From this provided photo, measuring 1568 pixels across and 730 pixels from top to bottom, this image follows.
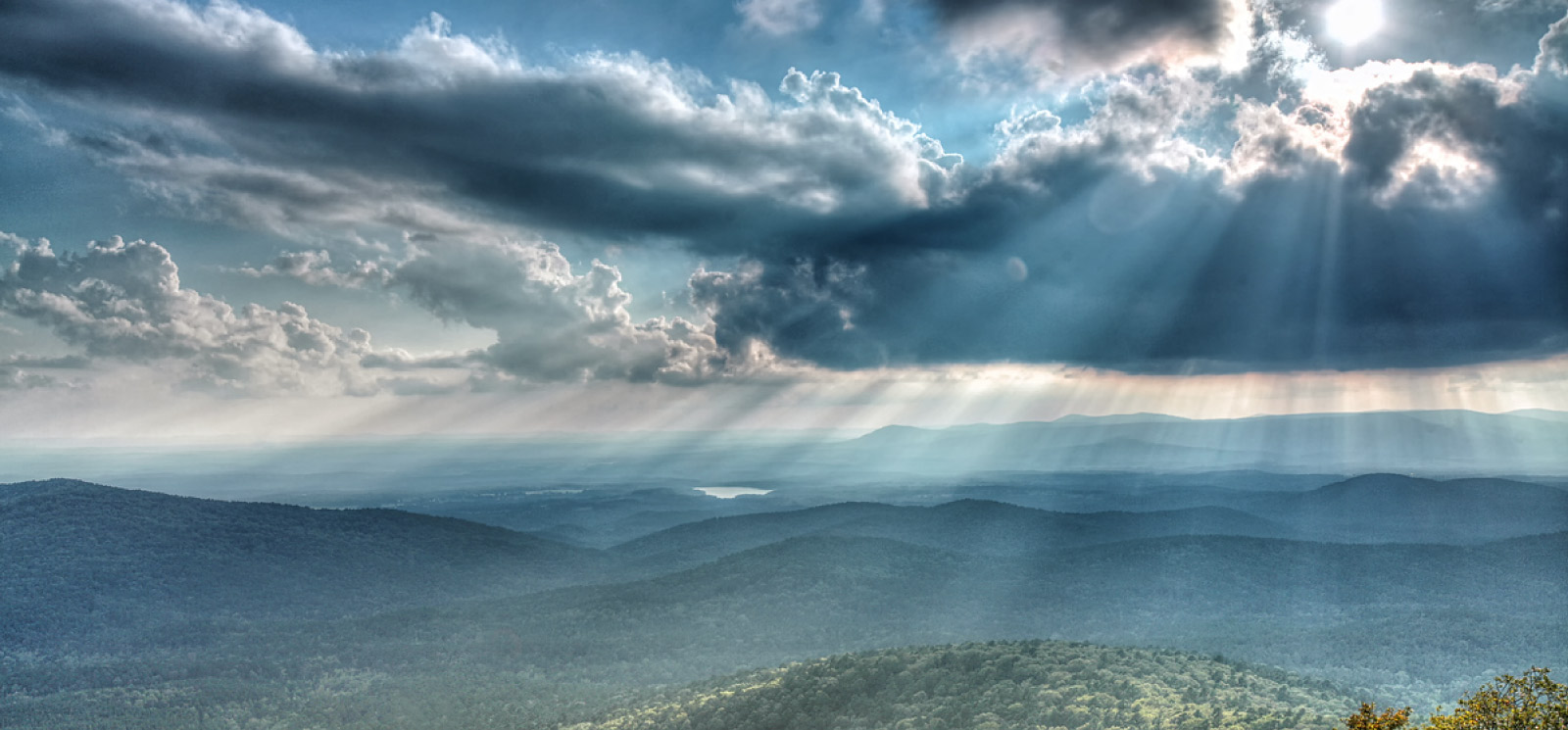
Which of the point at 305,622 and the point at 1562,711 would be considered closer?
the point at 1562,711

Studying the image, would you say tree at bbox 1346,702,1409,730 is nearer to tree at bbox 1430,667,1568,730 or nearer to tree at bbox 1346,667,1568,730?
tree at bbox 1346,667,1568,730

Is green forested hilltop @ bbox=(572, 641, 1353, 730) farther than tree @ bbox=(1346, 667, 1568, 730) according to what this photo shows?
Yes

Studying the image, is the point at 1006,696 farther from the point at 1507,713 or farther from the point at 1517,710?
the point at 1517,710

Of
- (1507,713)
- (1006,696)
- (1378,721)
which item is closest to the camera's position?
(1378,721)

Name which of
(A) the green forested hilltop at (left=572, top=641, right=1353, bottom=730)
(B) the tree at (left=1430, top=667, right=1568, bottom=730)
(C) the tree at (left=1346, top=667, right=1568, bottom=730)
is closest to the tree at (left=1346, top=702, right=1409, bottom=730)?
(C) the tree at (left=1346, top=667, right=1568, bottom=730)

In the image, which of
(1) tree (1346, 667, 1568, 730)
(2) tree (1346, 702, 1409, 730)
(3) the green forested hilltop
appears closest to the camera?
(2) tree (1346, 702, 1409, 730)

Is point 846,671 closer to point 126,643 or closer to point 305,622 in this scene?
point 305,622

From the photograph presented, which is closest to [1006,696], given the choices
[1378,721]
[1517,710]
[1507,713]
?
[1507,713]

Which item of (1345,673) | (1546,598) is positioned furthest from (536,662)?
(1546,598)
